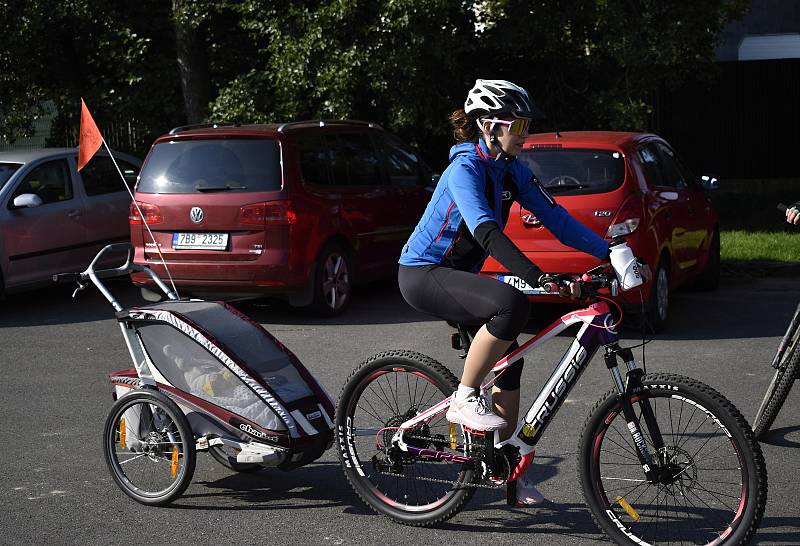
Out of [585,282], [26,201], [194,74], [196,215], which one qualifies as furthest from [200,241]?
[194,74]

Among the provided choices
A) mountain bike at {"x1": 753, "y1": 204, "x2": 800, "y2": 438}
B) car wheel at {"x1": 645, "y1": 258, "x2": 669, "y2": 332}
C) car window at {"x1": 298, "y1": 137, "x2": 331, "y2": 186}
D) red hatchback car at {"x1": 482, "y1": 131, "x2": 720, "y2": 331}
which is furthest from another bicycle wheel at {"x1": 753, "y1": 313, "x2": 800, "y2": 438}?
car window at {"x1": 298, "y1": 137, "x2": 331, "y2": 186}

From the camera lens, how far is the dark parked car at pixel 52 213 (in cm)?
1189

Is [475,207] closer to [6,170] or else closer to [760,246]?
[6,170]

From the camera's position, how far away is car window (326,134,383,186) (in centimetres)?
1154

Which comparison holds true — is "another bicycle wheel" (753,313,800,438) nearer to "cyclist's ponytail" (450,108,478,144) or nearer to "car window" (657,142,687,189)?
"cyclist's ponytail" (450,108,478,144)

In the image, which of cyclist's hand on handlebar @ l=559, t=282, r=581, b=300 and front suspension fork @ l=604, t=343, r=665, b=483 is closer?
cyclist's hand on handlebar @ l=559, t=282, r=581, b=300

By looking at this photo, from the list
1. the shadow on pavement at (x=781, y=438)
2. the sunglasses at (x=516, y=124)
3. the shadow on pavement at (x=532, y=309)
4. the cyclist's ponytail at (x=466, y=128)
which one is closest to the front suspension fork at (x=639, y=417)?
the sunglasses at (x=516, y=124)

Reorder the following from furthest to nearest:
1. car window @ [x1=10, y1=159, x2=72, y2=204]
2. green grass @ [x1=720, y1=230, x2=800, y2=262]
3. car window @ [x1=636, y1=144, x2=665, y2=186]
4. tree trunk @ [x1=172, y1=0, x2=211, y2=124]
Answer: tree trunk @ [x1=172, y1=0, x2=211, y2=124] < green grass @ [x1=720, y1=230, x2=800, y2=262] < car window @ [x1=10, y1=159, x2=72, y2=204] < car window @ [x1=636, y1=144, x2=665, y2=186]

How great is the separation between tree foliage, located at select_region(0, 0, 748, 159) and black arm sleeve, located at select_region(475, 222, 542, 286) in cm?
992

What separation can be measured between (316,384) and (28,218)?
7.10 metres

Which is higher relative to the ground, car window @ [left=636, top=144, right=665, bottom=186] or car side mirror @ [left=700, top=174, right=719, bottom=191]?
car window @ [left=636, top=144, right=665, bottom=186]

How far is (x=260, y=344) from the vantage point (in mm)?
5840

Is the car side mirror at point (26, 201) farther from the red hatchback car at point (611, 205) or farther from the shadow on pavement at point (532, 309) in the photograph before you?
the red hatchback car at point (611, 205)

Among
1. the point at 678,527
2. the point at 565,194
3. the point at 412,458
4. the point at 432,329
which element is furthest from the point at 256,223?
the point at 678,527
